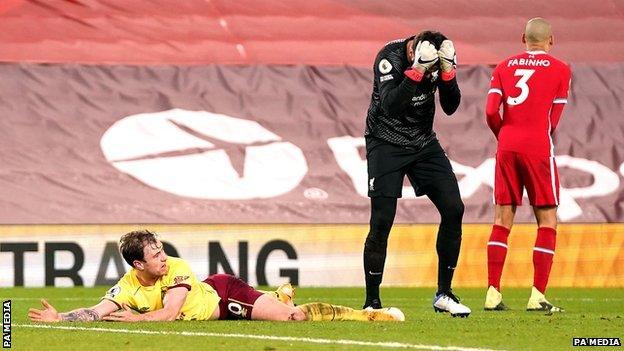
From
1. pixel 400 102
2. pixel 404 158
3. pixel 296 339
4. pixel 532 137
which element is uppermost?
pixel 400 102

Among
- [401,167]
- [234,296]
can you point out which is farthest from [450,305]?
[234,296]

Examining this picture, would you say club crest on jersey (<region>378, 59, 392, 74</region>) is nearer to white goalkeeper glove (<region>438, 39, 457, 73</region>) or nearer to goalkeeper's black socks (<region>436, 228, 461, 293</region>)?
white goalkeeper glove (<region>438, 39, 457, 73</region>)

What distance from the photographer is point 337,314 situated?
7902 millimetres

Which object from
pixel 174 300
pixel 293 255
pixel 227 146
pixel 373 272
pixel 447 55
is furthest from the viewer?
pixel 227 146

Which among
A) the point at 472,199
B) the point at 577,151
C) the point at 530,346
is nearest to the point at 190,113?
the point at 472,199

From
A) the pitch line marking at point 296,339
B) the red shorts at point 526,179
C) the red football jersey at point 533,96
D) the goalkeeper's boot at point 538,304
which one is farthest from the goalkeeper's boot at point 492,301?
the pitch line marking at point 296,339

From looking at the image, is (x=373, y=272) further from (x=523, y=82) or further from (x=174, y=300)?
(x=523, y=82)

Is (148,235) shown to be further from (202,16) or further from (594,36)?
(594,36)

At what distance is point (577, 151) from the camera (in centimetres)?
1281

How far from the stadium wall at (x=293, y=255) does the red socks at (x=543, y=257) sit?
329cm

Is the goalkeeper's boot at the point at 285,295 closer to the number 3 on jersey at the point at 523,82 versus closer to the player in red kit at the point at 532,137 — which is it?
the player in red kit at the point at 532,137

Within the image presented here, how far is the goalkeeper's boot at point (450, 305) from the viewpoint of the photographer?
802 centimetres

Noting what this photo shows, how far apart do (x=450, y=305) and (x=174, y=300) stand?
166cm

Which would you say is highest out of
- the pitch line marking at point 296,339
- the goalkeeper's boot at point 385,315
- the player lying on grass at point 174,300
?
the player lying on grass at point 174,300
